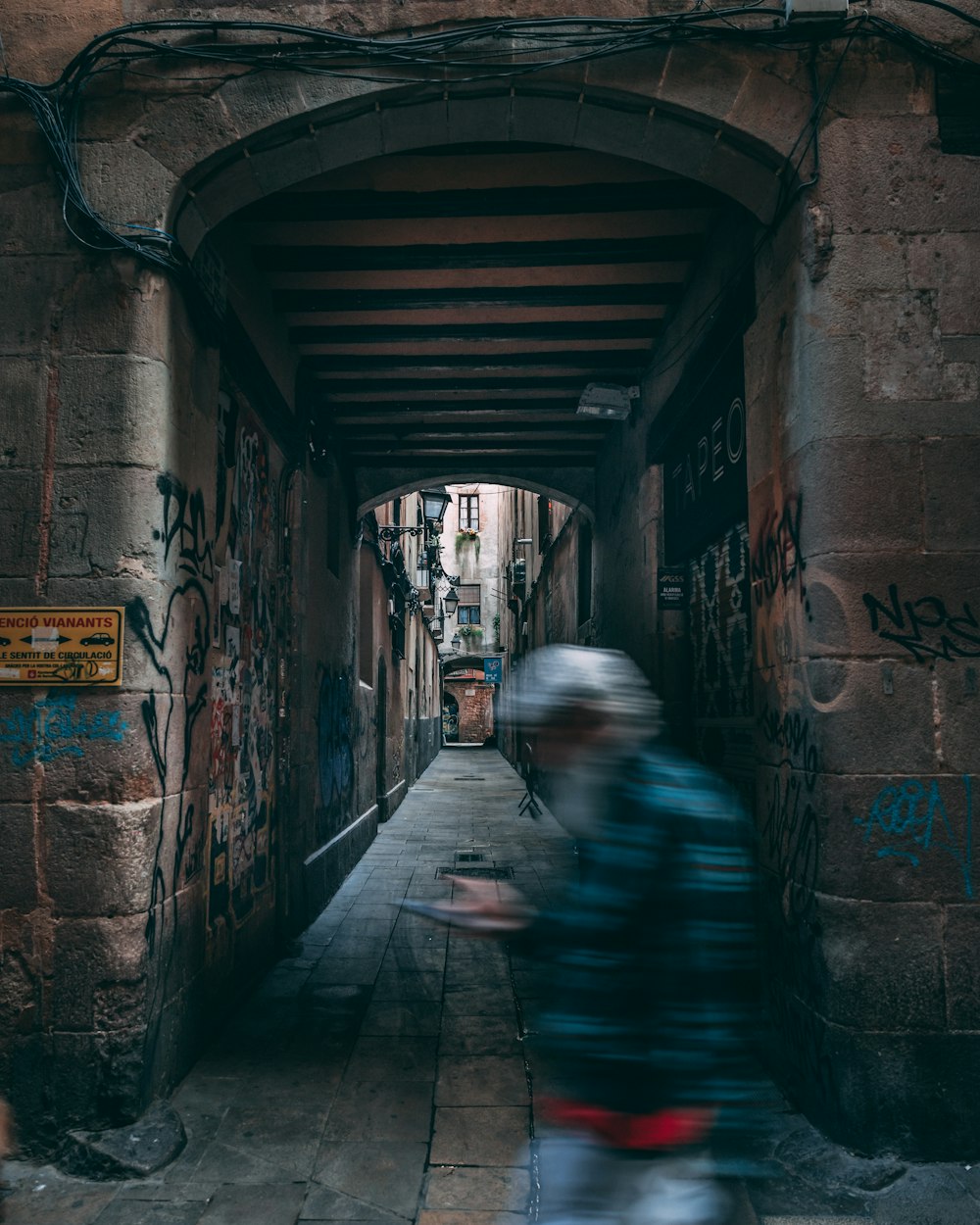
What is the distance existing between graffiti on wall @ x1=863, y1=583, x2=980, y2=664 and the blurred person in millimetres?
1504

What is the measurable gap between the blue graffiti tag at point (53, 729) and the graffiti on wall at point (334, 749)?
3.90 meters

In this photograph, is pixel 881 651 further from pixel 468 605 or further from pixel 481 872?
pixel 468 605

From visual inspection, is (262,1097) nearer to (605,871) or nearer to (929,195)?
(605,871)

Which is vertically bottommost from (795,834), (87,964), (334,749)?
(87,964)

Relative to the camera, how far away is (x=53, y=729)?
3.47 metres

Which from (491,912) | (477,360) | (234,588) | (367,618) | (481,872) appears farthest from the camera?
(367,618)

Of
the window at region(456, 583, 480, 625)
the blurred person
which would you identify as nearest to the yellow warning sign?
the blurred person

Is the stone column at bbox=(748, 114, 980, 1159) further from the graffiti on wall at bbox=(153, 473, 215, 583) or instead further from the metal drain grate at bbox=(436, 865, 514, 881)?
the metal drain grate at bbox=(436, 865, 514, 881)

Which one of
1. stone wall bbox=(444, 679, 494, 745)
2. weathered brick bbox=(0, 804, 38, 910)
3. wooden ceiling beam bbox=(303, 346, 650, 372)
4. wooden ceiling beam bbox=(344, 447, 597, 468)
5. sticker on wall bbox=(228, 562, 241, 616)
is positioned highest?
wooden ceiling beam bbox=(303, 346, 650, 372)

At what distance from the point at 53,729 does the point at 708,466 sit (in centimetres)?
397

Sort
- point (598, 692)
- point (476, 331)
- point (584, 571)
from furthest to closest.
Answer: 1. point (584, 571)
2. point (476, 331)
3. point (598, 692)

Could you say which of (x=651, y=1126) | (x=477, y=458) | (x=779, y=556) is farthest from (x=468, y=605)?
(x=651, y=1126)

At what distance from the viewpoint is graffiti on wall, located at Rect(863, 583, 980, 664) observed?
134 inches

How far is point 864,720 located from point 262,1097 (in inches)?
118
